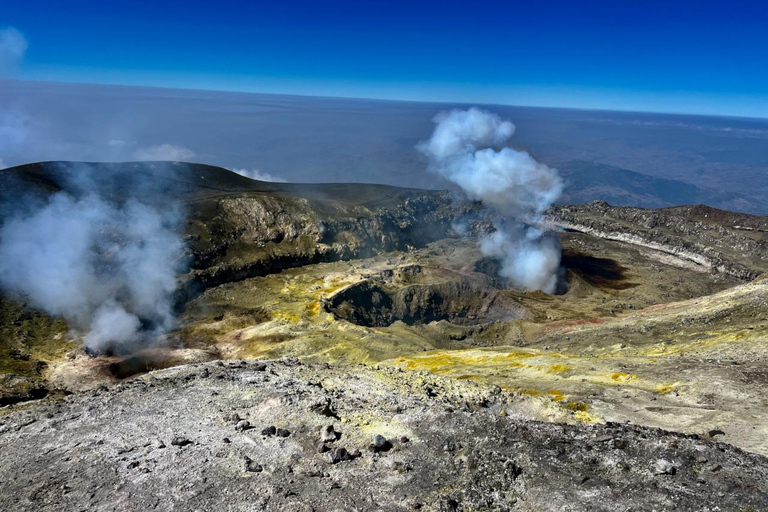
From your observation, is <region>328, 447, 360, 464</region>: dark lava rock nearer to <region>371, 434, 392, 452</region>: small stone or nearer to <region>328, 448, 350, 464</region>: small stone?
<region>328, 448, 350, 464</region>: small stone

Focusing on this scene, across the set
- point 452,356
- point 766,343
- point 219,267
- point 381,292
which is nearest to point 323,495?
point 452,356

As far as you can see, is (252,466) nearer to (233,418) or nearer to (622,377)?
(233,418)

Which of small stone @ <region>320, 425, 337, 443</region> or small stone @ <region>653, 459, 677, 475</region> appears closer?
small stone @ <region>653, 459, 677, 475</region>

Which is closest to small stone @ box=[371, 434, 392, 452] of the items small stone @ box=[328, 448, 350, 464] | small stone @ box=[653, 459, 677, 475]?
small stone @ box=[328, 448, 350, 464]

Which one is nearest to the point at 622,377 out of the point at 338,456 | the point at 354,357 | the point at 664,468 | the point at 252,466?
the point at 664,468

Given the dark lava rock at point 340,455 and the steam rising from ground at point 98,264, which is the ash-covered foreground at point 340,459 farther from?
the steam rising from ground at point 98,264

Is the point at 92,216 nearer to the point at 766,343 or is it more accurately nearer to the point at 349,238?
the point at 349,238

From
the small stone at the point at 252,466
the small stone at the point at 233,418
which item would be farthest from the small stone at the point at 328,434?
the small stone at the point at 233,418
